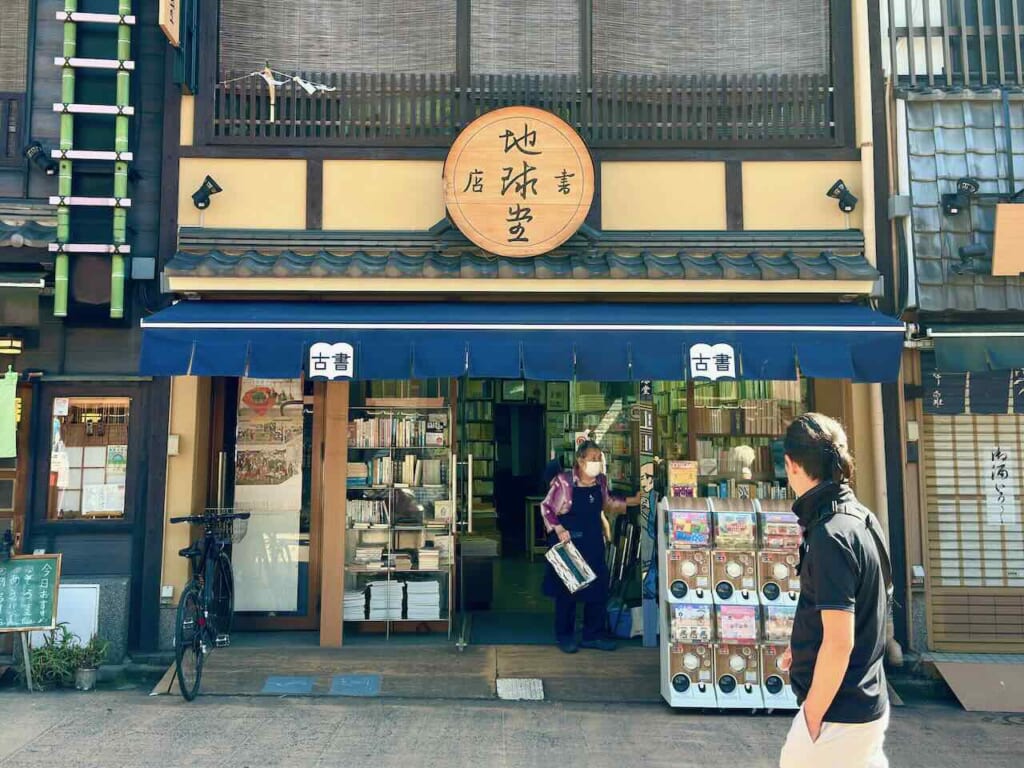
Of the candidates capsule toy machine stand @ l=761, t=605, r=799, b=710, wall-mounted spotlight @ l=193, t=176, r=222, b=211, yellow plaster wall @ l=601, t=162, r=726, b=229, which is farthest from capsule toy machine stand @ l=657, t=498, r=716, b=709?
wall-mounted spotlight @ l=193, t=176, r=222, b=211

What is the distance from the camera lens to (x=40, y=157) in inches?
320

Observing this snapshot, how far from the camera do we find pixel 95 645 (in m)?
7.59

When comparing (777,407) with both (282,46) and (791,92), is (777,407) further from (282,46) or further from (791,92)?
(282,46)

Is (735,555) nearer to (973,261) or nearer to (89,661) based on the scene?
(973,261)

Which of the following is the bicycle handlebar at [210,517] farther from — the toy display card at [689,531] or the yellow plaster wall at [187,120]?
the toy display card at [689,531]

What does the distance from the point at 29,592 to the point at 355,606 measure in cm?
300

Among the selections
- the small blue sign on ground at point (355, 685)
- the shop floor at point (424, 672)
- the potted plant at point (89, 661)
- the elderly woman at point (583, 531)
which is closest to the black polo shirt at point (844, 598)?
the shop floor at point (424, 672)

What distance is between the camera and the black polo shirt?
3299 millimetres

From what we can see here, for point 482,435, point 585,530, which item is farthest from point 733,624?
point 482,435

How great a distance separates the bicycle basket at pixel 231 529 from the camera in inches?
323

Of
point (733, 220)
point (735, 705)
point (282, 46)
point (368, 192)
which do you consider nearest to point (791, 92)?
point (733, 220)

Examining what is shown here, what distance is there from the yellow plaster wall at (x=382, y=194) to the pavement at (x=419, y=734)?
4503mm

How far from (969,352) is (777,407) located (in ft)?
6.23

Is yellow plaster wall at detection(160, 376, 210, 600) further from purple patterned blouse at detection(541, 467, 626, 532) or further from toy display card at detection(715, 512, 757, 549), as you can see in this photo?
toy display card at detection(715, 512, 757, 549)
